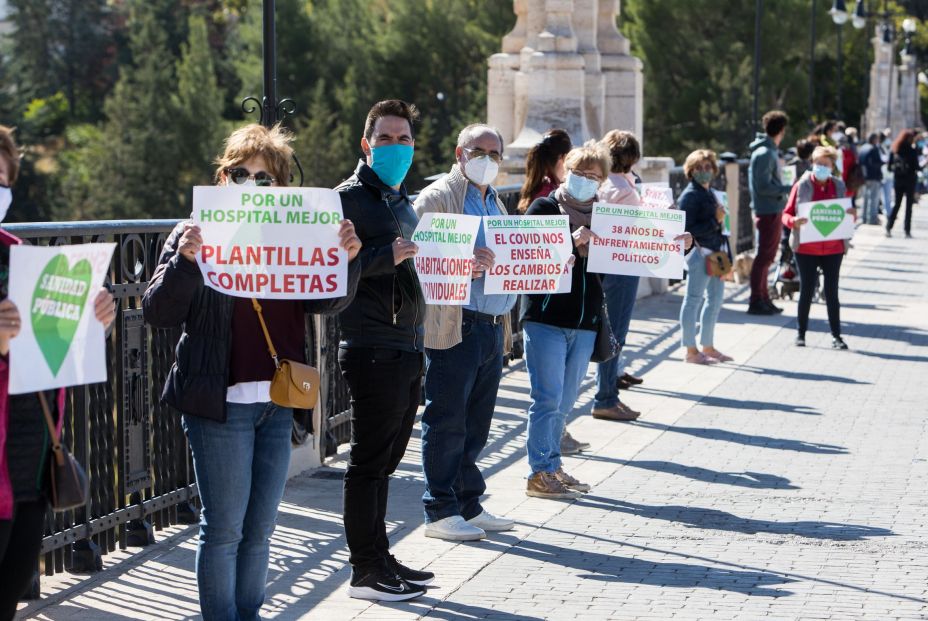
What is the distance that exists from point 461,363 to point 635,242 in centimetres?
266

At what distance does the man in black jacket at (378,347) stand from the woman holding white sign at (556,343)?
2017mm

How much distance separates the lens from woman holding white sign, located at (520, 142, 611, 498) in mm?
9023

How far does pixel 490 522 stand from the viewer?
8234mm

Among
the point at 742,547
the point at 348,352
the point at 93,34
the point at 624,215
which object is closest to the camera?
the point at 348,352

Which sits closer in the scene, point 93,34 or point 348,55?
point 348,55

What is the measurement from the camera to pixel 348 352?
6.94 m

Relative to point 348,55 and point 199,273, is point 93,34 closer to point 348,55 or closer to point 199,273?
point 348,55

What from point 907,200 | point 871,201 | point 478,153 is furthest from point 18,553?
point 871,201

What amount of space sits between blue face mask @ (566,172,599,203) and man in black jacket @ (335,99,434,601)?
7.96ft

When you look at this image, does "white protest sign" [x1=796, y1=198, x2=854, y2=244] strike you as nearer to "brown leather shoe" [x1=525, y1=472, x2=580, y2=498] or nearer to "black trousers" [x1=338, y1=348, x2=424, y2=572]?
"brown leather shoe" [x1=525, y1=472, x2=580, y2=498]

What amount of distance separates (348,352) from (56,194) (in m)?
74.7

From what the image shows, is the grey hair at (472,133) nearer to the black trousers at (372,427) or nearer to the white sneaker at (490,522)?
the black trousers at (372,427)

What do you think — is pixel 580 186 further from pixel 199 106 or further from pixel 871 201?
pixel 199 106

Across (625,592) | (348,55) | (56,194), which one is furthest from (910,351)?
(56,194)
